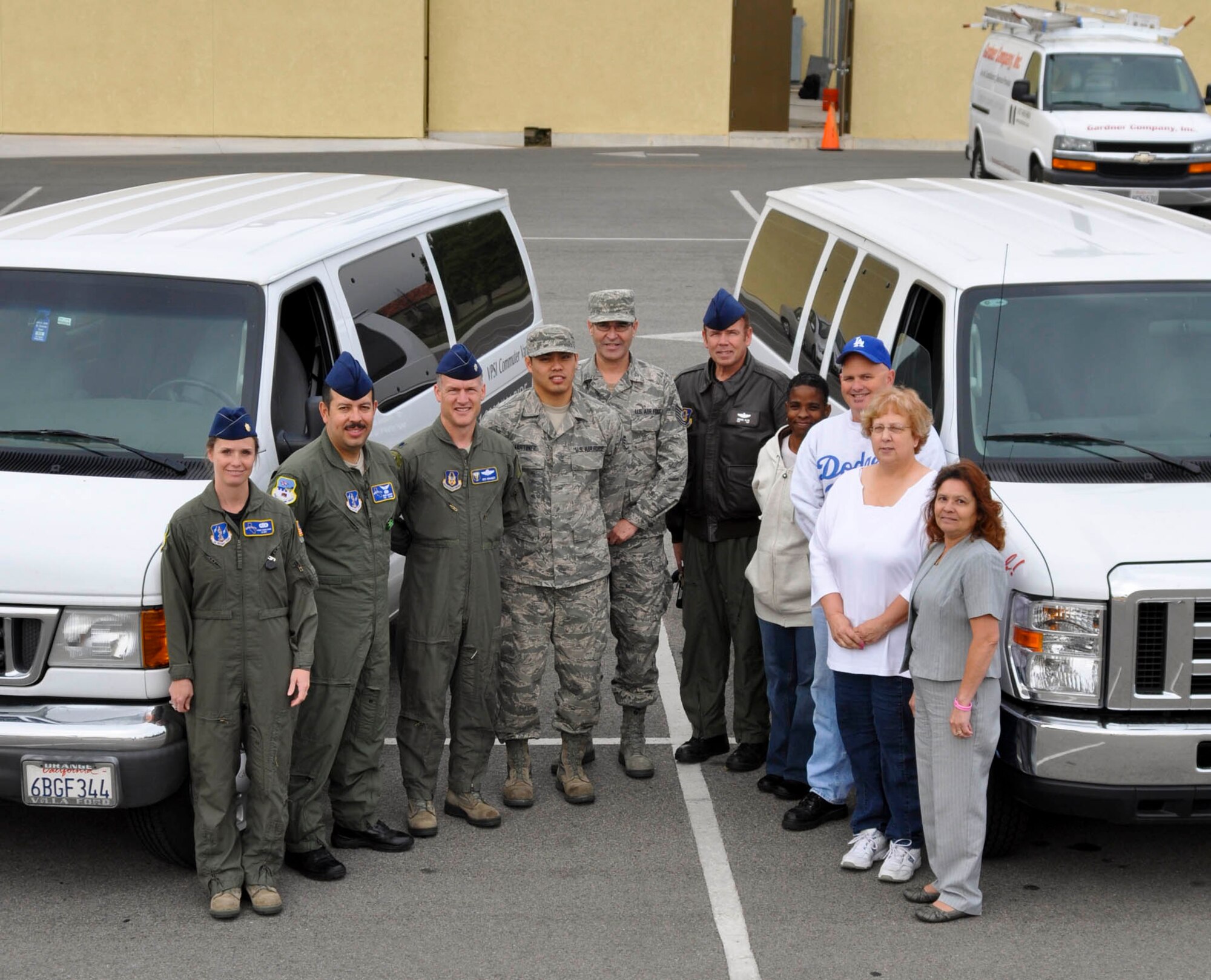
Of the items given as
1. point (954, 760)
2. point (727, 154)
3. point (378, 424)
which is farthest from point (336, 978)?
point (727, 154)

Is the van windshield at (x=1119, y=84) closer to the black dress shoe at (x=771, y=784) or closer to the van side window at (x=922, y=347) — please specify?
the van side window at (x=922, y=347)

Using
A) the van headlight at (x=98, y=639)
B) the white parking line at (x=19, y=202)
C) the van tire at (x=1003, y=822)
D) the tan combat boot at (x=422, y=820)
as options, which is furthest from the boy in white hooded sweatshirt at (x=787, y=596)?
the white parking line at (x=19, y=202)

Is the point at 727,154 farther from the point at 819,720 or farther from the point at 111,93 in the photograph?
the point at 819,720

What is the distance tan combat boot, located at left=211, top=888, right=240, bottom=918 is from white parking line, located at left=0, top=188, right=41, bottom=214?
17905 mm

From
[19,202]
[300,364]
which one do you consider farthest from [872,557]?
[19,202]

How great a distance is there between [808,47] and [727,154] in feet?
53.3

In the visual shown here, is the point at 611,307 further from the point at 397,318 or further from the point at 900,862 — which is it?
the point at 900,862

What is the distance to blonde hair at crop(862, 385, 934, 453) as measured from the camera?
5465mm

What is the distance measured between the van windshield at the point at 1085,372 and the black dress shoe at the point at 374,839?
2553 mm

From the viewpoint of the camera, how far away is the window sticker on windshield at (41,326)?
6.15 metres

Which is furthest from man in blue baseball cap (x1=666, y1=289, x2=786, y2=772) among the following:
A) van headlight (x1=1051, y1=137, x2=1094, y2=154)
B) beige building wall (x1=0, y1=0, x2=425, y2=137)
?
beige building wall (x1=0, y1=0, x2=425, y2=137)

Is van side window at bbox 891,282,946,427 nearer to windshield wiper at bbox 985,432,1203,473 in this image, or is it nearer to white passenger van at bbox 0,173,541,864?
windshield wiper at bbox 985,432,1203,473

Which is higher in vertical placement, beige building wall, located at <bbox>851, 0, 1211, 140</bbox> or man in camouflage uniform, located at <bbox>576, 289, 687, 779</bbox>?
beige building wall, located at <bbox>851, 0, 1211, 140</bbox>

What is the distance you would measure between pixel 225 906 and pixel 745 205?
20165 mm
